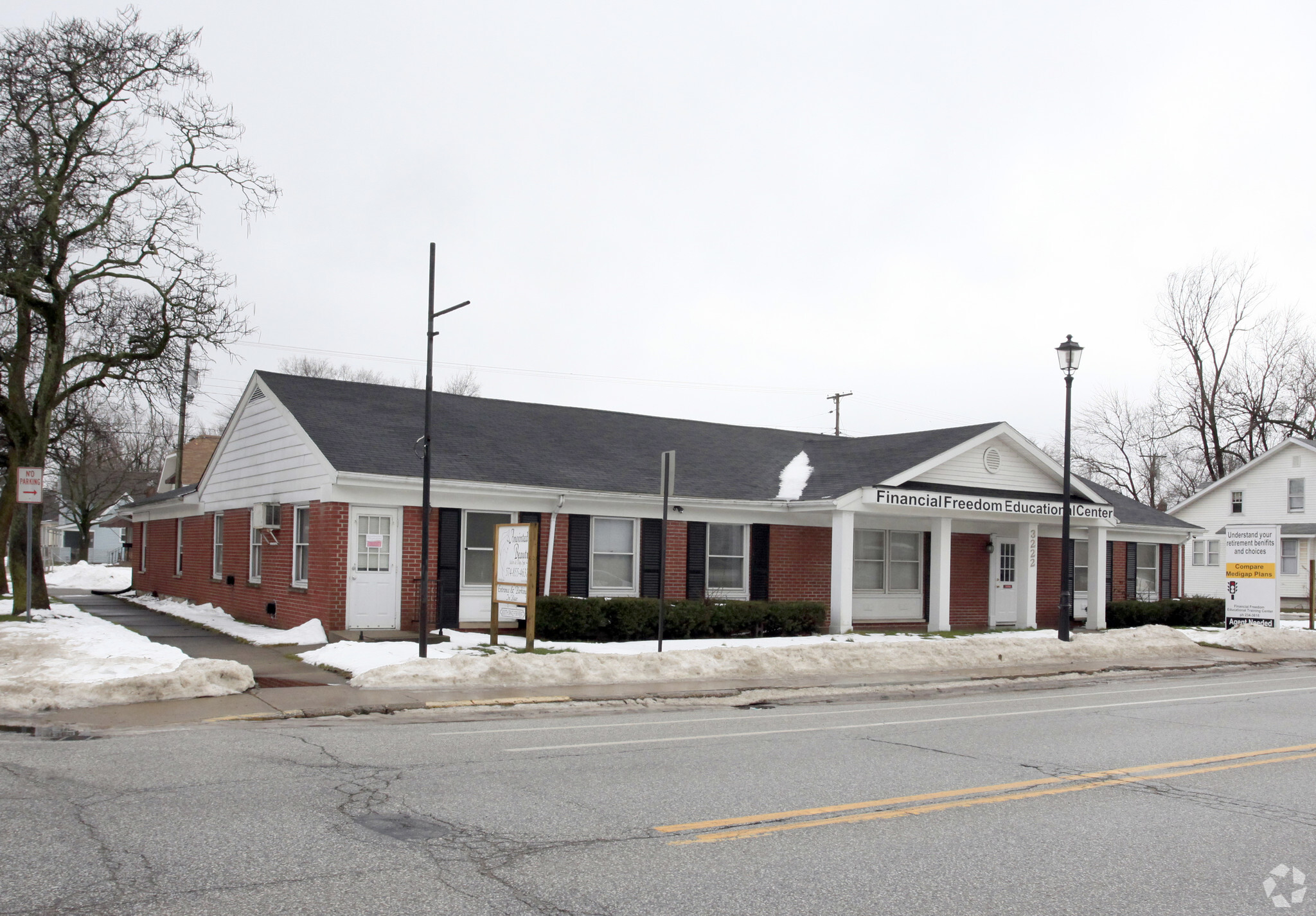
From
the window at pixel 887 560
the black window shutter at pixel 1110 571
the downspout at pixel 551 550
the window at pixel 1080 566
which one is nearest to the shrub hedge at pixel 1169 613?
the black window shutter at pixel 1110 571

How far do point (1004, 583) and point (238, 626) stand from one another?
1762 centimetres

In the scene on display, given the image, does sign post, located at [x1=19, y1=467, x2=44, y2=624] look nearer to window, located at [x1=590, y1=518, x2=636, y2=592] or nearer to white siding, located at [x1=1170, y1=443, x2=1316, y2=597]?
window, located at [x1=590, y1=518, x2=636, y2=592]

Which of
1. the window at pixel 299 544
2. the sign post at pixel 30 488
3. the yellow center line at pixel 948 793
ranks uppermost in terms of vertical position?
the sign post at pixel 30 488

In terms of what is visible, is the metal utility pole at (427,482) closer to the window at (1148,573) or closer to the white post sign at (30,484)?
the white post sign at (30,484)

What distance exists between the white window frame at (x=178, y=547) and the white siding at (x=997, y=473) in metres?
18.6

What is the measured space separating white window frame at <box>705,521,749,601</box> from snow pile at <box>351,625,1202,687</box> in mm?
3697

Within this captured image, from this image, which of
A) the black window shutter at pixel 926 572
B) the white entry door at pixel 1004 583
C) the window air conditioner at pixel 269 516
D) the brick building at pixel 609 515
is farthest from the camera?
the white entry door at pixel 1004 583

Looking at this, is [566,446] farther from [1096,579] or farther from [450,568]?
[1096,579]

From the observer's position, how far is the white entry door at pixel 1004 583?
2616cm

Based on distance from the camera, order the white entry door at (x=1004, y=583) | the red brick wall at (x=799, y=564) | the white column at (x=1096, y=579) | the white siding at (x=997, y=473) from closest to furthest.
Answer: the red brick wall at (x=799, y=564)
the white siding at (x=997, y=473)
the white column at (x=1096, y=579)
the white entry door at (x=1004, y=583)

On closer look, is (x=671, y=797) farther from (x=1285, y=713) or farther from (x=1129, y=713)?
(x=1285, y=713)

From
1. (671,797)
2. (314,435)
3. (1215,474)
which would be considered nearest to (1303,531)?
(1215,474)

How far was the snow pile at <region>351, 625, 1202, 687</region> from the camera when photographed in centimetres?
1417

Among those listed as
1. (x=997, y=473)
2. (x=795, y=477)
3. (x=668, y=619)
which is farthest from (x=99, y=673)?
(x=997, y=473)
